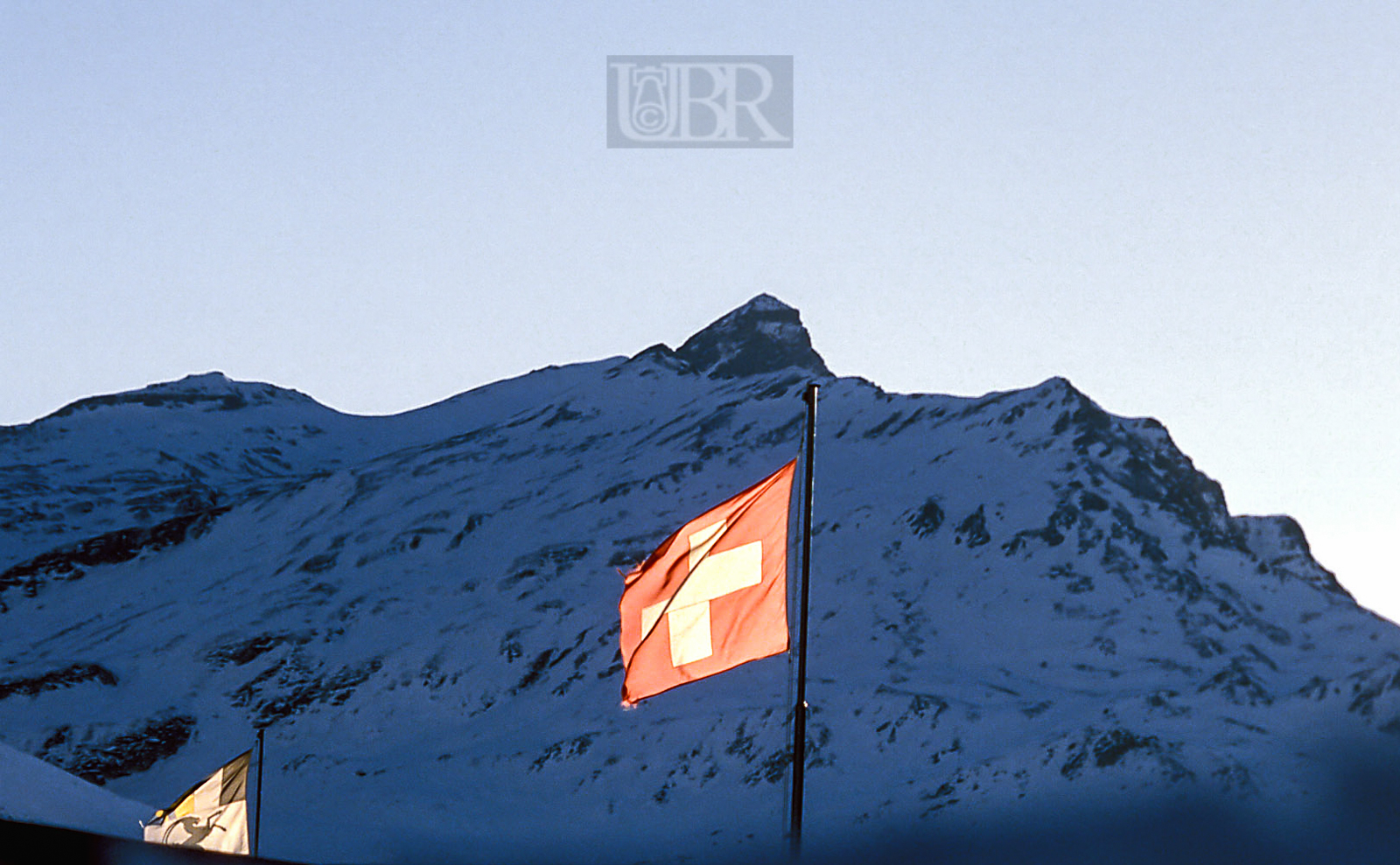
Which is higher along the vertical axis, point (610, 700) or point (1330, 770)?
point (610, 700)

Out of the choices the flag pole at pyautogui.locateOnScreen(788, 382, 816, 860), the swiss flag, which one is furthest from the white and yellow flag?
the flag pole at pyautogui.locateOnScreen(788, 382, 816, 860)

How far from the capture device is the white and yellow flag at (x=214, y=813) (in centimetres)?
2738

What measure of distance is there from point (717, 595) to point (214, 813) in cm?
1617

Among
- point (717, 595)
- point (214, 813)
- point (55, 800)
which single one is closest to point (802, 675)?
point (717, 595)

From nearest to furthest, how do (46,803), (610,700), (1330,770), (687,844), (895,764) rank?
(1330,770) → (46,803) → (687,844) → (895,764) → (610,700)

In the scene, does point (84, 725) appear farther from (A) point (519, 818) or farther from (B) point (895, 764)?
(B) point (895, 764)

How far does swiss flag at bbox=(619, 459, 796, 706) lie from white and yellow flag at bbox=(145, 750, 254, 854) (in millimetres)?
14900

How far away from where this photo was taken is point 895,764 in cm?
17212

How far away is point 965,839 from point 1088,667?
651 ft

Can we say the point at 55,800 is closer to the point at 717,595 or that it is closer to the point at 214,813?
the point at 214,813

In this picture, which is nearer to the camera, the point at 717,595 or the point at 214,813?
the point at 717,595

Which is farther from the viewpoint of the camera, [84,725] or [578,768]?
[84,725]

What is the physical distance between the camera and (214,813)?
2752 cm

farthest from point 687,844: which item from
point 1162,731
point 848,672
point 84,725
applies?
point 84,725
